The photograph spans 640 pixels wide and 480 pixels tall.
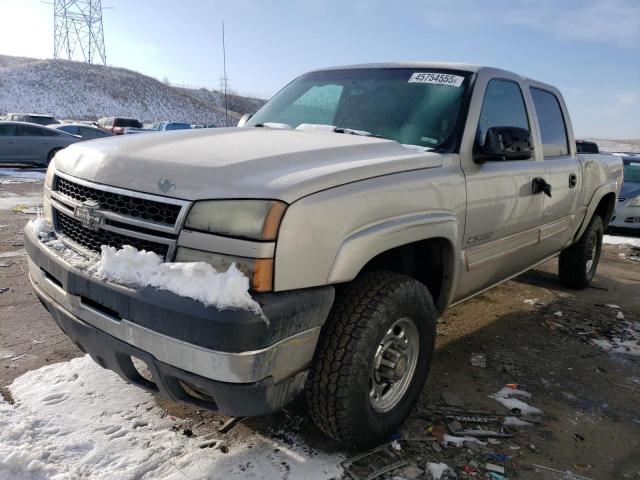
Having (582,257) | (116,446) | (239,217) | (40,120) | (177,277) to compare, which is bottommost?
(116,446)

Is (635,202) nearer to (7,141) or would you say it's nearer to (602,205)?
(602,205)

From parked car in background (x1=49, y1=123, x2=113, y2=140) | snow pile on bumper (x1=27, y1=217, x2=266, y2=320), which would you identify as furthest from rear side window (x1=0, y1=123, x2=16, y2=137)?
snow pile on bumper (x1=27, y1=217, x2=266, y2=320)

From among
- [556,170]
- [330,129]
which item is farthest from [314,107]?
[556,170]

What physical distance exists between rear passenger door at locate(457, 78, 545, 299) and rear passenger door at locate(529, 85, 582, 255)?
196 mm

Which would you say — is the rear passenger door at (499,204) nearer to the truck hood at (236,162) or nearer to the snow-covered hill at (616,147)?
the truck hood at (236,162)

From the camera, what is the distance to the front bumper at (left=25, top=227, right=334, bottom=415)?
176cm

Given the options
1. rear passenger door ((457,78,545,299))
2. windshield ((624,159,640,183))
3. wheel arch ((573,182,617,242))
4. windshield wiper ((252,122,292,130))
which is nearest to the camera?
rear passenger door ((457,78,545,299))

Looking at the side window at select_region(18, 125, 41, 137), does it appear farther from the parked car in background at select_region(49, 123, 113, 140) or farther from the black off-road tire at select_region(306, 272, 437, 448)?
the black off-road tire at select_region(306, 272, 437, 448)

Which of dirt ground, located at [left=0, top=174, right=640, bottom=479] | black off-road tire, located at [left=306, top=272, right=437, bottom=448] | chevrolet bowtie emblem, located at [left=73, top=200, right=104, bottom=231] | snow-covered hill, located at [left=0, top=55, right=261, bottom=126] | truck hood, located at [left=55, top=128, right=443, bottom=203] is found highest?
snow-covered hill, located at [left=0, top=55, right=261, bottom=126]

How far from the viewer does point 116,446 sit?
7.85 ft

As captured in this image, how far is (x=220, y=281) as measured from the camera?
5.84 ft

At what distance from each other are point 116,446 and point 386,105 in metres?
2.37

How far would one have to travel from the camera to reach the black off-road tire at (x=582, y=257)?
17.2 ft

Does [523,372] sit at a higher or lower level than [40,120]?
lower
